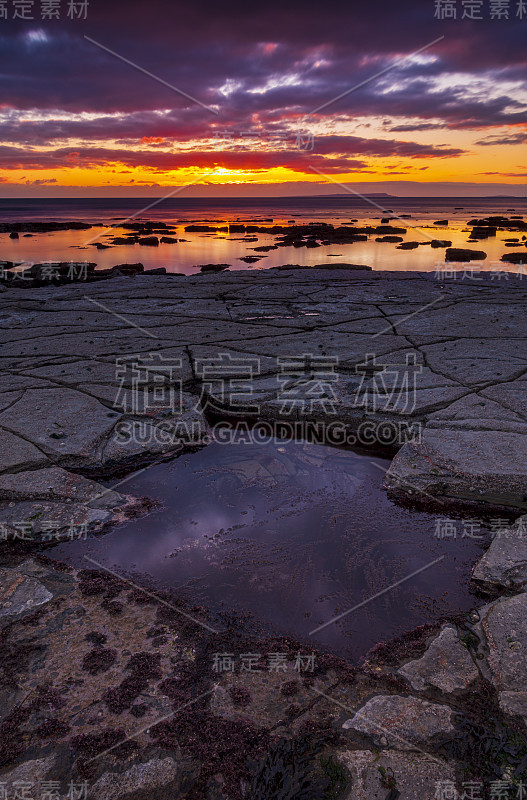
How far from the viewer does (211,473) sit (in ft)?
9.59

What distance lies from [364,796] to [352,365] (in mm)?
3186

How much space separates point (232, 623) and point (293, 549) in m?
0.49

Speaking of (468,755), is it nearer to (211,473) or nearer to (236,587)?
(236,587)

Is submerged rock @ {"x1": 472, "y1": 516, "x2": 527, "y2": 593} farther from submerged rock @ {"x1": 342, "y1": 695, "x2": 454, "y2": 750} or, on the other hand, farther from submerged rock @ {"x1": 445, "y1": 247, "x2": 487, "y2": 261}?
submerged rock @ {"x1": 445, "y1": 247, "x2": 487, "y2": 261}

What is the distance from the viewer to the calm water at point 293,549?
1951mm

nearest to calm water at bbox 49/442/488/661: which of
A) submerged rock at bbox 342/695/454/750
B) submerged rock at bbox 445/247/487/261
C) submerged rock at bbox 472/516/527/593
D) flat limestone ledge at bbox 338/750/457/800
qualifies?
submerged rock at bbox 472/516/527/593

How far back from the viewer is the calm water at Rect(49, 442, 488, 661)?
195 cm

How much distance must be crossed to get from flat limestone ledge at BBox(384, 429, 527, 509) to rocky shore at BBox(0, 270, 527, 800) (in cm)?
1

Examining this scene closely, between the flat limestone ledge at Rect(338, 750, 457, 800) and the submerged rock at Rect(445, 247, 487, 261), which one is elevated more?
the submerged rock at Rect(445, 247, 487, 261)

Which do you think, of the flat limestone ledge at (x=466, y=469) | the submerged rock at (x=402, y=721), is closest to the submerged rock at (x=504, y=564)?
the flat limestone ledge at (x=466, y=469)

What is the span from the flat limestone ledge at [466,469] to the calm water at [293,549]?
159 mm

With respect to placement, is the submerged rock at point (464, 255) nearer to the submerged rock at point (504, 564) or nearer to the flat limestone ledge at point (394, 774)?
the submerged rock at point (504, 564)

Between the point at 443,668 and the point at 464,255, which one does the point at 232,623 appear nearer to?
the point at 443,668

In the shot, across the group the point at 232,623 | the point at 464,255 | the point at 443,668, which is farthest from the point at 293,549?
the point at 464,255
